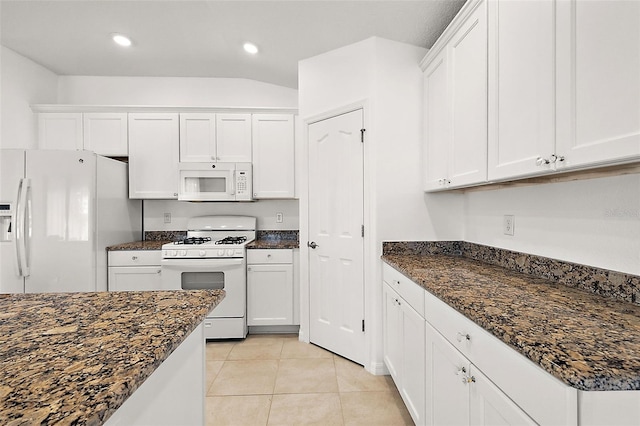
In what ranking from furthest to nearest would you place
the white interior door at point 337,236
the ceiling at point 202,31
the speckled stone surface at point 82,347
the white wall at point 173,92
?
the white wall at point 173,92, the white interior door at point 337,236, the ceiling at point 202,31, the speckled stone surface at point 82,347

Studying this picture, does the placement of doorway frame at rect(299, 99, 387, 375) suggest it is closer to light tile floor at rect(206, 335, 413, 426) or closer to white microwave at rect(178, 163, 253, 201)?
light tile floor at rect(206, 335, 413, 426)

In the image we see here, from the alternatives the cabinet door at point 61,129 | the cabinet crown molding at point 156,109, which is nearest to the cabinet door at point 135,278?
the cabinet door at point 61,129

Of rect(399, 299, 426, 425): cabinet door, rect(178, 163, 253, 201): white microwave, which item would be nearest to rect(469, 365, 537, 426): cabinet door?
rect(399, 299, 426, 425): cabinet door

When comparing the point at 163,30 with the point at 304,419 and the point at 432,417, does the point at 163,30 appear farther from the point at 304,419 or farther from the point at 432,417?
the point at 432,417

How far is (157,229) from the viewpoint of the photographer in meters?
3.69

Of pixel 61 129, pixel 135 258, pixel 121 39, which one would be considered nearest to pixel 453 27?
pixel 121 39

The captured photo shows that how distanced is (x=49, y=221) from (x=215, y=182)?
55.6 inches

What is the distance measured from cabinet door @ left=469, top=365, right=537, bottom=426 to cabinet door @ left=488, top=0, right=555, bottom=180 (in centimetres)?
77

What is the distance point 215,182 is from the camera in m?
3.32

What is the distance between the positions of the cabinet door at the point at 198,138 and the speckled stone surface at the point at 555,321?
257cm

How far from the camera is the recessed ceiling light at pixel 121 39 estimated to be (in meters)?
2.85

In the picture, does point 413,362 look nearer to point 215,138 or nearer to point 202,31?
point 215,138

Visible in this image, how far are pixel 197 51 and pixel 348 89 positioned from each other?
1598mm

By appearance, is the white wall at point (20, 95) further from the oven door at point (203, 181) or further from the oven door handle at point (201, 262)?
the oven door handle at point (201, 262)
